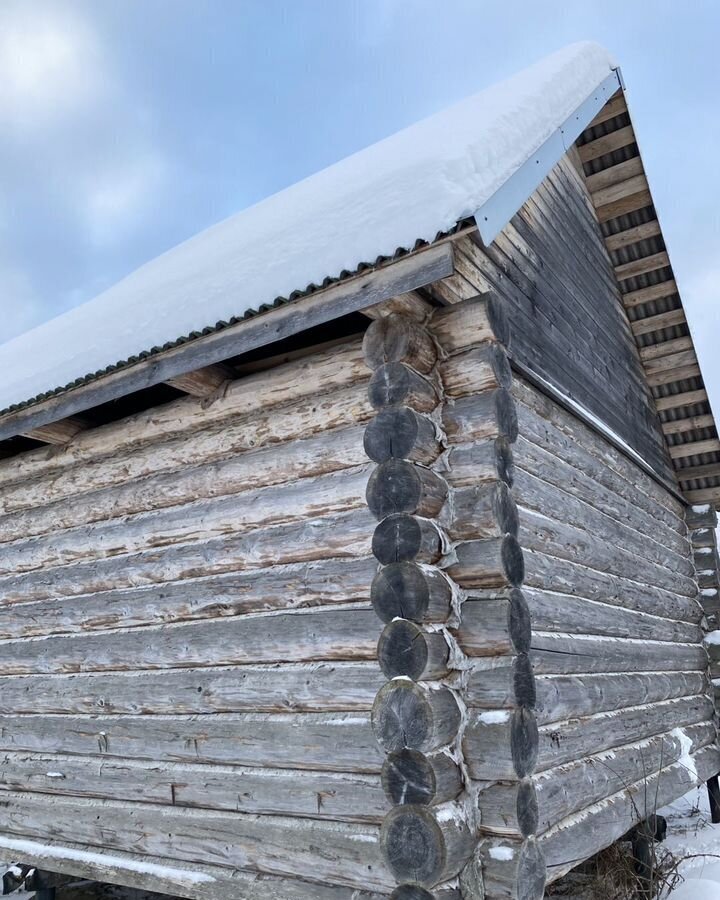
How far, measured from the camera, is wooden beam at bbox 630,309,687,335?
8547mm

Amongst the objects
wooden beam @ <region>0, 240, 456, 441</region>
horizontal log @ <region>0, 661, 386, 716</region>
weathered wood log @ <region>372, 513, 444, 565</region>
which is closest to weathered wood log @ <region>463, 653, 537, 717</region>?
horizontal log @ <region>0, 661, 386, 716</region>

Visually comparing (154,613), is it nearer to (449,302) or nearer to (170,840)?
(170,840)

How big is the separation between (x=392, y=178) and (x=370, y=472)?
6.25 ft

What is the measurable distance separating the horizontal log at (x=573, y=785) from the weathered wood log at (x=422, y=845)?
0.21 meters

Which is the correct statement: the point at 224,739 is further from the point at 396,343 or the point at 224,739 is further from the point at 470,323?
the point at 470,323

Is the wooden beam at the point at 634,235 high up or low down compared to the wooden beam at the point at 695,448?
up

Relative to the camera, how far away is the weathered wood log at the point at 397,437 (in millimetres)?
3914

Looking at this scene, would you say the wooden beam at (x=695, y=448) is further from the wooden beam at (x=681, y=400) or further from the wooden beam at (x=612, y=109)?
the wooden beam at (x=612, y=109)

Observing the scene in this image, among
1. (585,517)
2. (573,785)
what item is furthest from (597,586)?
(573,785)

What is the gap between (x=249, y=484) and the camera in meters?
4.77

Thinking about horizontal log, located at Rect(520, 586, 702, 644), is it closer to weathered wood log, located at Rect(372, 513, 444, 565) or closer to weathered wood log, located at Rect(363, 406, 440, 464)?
weathered wood log, located at Rect(372, 513, 444, 565)

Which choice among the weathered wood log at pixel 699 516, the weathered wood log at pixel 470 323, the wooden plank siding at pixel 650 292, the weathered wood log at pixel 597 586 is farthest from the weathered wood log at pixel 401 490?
the weathered wood log at pixel 699 516

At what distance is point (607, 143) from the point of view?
777 centimetres

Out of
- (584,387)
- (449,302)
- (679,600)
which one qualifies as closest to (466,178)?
(449,302)
